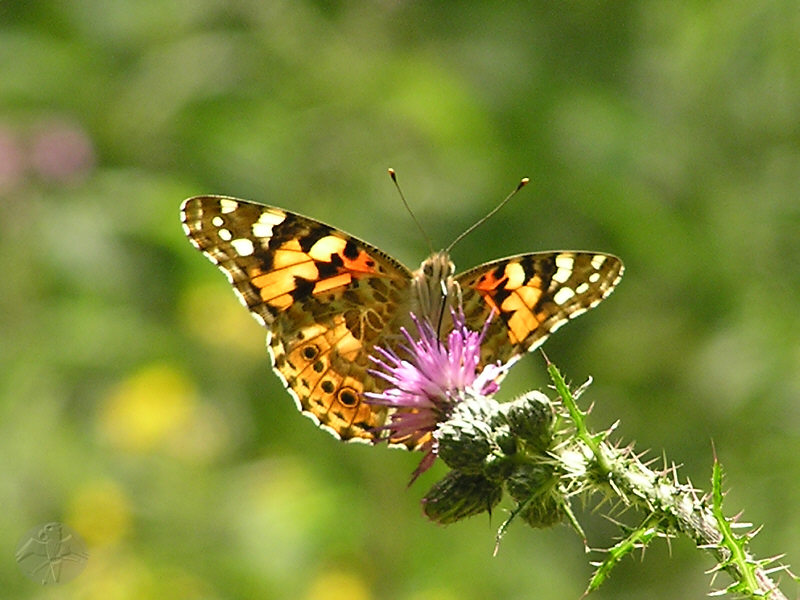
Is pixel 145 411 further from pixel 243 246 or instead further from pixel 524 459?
pixel 524 459

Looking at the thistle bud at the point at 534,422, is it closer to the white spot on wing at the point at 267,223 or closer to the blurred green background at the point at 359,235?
the white spot on wing at the point at 267,223

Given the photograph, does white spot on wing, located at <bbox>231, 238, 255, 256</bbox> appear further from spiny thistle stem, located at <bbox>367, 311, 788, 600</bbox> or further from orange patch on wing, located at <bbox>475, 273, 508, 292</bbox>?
orange patch on wing, located at <bbox>475, 273, 508, 292</bbox>

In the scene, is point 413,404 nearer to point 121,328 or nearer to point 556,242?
point 121,328

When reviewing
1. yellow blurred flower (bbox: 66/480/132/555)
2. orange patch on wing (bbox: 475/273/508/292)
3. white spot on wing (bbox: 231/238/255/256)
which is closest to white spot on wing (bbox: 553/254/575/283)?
orange patch on wing (bbox: 475/273/508/292)

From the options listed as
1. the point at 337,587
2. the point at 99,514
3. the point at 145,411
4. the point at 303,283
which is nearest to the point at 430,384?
the point at 303,283

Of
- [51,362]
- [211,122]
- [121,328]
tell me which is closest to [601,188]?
[211,122]

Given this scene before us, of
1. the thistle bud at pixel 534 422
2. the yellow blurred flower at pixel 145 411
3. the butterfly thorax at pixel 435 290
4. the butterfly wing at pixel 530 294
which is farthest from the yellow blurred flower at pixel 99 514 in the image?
the thistle bud at pixel 534 422

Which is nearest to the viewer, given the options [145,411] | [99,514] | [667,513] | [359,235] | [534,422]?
[667,513]

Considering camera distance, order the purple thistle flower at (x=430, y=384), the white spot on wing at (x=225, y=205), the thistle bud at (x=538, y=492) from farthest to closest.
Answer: the white spot on wing at (x=225, y=205) → the purple thistle flower at (x=430, y=384) → the thistle bud at (x=538, y=492)
